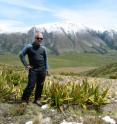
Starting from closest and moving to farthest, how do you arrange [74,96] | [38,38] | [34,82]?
[38,38], [34,82], [74,96]

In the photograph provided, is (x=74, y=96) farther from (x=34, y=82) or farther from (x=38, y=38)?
(x=38, y=38)

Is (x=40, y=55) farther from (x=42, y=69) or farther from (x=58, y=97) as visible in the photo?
(x=58, y=97)

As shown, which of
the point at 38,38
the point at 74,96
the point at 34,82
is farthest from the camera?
the point at 74,96

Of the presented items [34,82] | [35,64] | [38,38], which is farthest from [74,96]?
[38,38]

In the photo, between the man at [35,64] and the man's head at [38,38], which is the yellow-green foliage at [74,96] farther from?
the man's head at [38,38]

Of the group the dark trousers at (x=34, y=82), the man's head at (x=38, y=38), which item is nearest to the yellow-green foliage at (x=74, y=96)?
the dark trousers at (x=34, y=82)

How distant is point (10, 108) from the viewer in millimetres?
12875

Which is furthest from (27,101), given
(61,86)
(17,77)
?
(17,77)

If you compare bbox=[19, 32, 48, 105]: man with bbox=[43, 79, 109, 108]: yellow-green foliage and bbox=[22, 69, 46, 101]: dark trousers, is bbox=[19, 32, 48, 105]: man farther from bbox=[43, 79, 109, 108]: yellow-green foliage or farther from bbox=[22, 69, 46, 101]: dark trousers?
bbox=[43, 79, 109, 108]: yellow-green foliage

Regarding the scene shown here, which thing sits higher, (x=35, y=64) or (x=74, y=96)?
(x=35, y=64)

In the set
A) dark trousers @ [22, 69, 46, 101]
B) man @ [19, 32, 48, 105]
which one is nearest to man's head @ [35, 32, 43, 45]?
man @ [19, 32, 48, 105]

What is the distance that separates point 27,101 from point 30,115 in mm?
1271

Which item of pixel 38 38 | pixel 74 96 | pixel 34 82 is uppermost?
pixel 38 38

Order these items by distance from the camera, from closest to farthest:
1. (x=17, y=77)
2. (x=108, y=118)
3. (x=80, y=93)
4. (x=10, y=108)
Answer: (x=108, y=118), (x=10, y=108), (x=80, y=93), (x=17, y=77)
